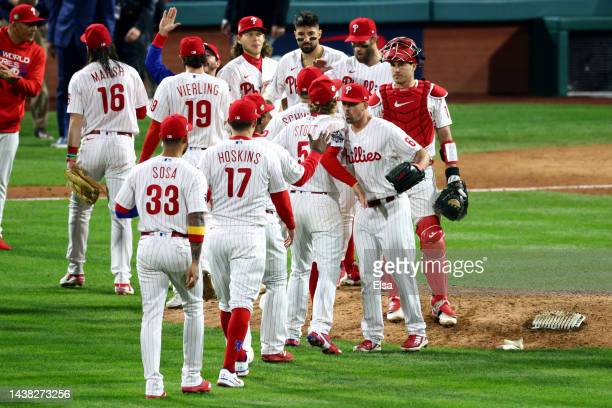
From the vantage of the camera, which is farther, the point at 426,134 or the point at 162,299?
the point at 426,134

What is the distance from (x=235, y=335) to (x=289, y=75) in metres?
3.90

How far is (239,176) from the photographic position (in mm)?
7832

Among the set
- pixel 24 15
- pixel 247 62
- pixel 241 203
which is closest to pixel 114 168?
pixel 247 62

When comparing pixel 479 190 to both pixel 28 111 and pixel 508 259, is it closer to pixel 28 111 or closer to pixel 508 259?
pixel 508 259

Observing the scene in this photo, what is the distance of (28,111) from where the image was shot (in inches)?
928

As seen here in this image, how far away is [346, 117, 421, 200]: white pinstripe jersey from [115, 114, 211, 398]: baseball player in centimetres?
160

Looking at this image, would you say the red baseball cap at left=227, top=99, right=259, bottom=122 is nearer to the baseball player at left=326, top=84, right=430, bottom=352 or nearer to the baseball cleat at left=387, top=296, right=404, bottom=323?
the baseball player at left=326, top=84, right=430, bottom=352

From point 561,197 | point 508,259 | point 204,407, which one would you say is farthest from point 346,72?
point 561,197

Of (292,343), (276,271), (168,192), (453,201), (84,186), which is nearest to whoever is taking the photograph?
(168,192)

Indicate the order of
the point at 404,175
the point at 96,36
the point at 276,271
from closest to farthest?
the point at 276,271 < the point at 404,175 < the point at 96,36

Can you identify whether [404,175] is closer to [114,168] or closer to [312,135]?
[312,135]

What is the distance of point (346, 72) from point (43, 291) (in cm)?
303

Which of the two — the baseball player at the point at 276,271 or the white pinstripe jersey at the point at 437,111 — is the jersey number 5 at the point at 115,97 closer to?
the white pinstripe jersey at the point at 437,111

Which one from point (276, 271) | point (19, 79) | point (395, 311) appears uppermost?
point (19, 79)
